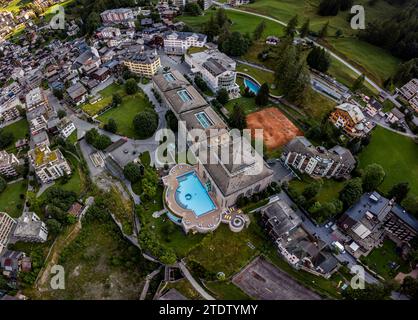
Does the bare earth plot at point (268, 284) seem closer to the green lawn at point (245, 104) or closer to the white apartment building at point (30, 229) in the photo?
the white apartment building at point (30, 229)

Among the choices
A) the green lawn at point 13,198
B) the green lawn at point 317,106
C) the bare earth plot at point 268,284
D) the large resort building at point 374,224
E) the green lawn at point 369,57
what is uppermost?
the green lawn at point 369,57

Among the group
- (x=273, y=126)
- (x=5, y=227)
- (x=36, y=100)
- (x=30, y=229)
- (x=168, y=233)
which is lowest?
(x=5, y=227)

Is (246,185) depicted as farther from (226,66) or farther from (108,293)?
(226,66)

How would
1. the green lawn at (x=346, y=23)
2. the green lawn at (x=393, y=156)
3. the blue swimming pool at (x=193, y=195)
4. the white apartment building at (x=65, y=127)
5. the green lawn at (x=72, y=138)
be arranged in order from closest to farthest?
the blue swimming pool at (x=193, y=195), the green lawn at (x=393, y=156), the white apartment building at (x=65, y=127), the green lawn at (x=72, y=138), the green lawn at (x=346, y=23)

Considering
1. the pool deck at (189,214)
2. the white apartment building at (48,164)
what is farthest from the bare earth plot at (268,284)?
the white apartment building at (48,164)

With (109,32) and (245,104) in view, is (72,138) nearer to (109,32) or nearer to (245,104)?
(245,104)

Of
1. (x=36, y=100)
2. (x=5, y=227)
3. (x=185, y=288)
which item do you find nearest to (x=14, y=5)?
(x=36, y=100)
